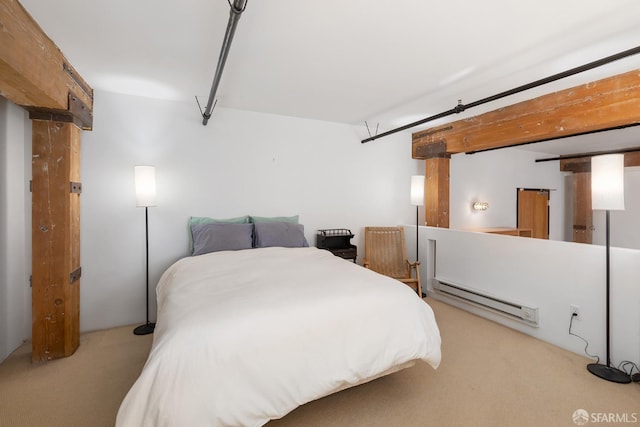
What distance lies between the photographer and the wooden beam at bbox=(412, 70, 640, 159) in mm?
2459

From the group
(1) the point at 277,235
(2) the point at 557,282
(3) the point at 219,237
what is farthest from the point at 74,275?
(2) the point at 557,282

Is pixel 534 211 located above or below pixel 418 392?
above

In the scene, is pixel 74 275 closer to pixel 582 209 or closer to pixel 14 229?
pixel 14 229

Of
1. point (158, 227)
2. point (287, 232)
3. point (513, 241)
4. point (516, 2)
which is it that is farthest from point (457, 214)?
point (158, 227)

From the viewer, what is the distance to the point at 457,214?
4.99 metres

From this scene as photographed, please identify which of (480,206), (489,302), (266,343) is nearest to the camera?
(266,343)

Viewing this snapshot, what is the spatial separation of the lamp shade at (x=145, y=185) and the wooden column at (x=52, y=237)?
522 millimetres

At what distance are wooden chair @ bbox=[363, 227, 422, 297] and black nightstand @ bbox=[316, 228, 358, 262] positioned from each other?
25 cm

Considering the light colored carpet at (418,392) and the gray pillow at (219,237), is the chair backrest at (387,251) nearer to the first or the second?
the light colored carpet at (418,392)

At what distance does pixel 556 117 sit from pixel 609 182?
3.49 ft

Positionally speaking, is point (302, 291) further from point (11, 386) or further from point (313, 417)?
point (11, 386)

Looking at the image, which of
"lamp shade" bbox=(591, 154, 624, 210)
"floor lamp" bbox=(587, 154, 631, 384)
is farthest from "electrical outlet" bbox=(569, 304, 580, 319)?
"lamp shade" bbox=(591, 154, 624, 210)

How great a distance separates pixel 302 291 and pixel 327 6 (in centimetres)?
176

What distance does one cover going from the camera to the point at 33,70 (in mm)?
1786
